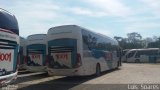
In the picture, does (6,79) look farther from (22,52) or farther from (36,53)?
(22,52)

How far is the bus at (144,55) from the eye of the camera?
56650mm

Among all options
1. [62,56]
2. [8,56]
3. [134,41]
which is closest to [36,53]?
[62,56]

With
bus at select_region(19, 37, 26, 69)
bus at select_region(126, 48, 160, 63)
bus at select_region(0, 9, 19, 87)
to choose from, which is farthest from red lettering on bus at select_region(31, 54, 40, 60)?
bus at select_region(126, 48, 160, 63)

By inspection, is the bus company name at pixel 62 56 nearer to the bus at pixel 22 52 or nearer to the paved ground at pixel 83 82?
the paved ground at pixel 83 82

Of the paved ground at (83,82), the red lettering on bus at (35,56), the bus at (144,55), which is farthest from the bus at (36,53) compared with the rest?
the bus at (144,55)

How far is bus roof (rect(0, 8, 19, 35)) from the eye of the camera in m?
11.1

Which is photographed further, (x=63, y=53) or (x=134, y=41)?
(x=134, y=41)

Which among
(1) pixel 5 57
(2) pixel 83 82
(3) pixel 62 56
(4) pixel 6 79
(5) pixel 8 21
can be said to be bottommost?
(2) pixel 83 82

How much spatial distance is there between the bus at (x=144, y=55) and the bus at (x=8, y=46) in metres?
46.1

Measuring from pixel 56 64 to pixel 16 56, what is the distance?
21.7ft

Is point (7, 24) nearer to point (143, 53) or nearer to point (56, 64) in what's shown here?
point (56, 64)

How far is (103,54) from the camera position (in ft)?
82.6

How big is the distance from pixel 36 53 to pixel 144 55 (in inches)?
1482

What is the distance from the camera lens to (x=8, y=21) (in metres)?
11.5
